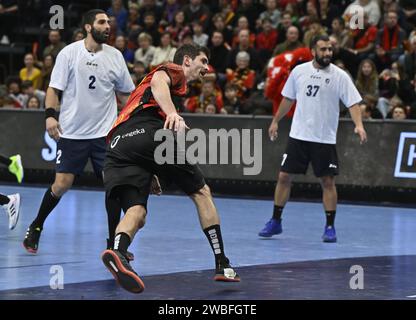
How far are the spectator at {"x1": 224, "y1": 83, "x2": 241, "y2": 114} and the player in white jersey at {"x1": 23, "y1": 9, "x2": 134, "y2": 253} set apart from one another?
7.47 metres

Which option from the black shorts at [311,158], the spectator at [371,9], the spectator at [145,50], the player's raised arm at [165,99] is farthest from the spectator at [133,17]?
the player's raised arm at [165,99]

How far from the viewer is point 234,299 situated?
28.4 ft

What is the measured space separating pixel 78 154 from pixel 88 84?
2.38 ft

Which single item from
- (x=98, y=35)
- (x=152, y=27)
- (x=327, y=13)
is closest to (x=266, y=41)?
A: (x=327, y=13)

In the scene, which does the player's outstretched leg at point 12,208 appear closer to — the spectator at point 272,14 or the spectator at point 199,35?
the spectator at point 199,35

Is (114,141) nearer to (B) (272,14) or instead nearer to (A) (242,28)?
(A) (242,28)

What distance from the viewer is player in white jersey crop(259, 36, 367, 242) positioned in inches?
505

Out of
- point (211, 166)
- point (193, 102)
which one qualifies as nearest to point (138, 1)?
point (193, 102)

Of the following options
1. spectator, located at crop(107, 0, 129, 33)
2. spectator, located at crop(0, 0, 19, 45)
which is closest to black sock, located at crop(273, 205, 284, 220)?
spectator, located at crop(107, 0, 129, 33)

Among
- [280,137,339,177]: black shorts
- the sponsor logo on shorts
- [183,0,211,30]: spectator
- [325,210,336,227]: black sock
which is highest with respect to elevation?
Result: [183,0,211,30]: spectator

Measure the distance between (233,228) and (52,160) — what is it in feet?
17.9

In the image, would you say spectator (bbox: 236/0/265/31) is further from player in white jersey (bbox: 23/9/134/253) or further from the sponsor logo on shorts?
the sponsor logo on shorts

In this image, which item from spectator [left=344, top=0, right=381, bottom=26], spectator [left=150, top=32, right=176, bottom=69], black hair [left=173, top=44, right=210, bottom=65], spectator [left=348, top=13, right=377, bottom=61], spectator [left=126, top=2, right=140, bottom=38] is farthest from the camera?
spectator [left=126, top=2, right=140, bottom=38]
